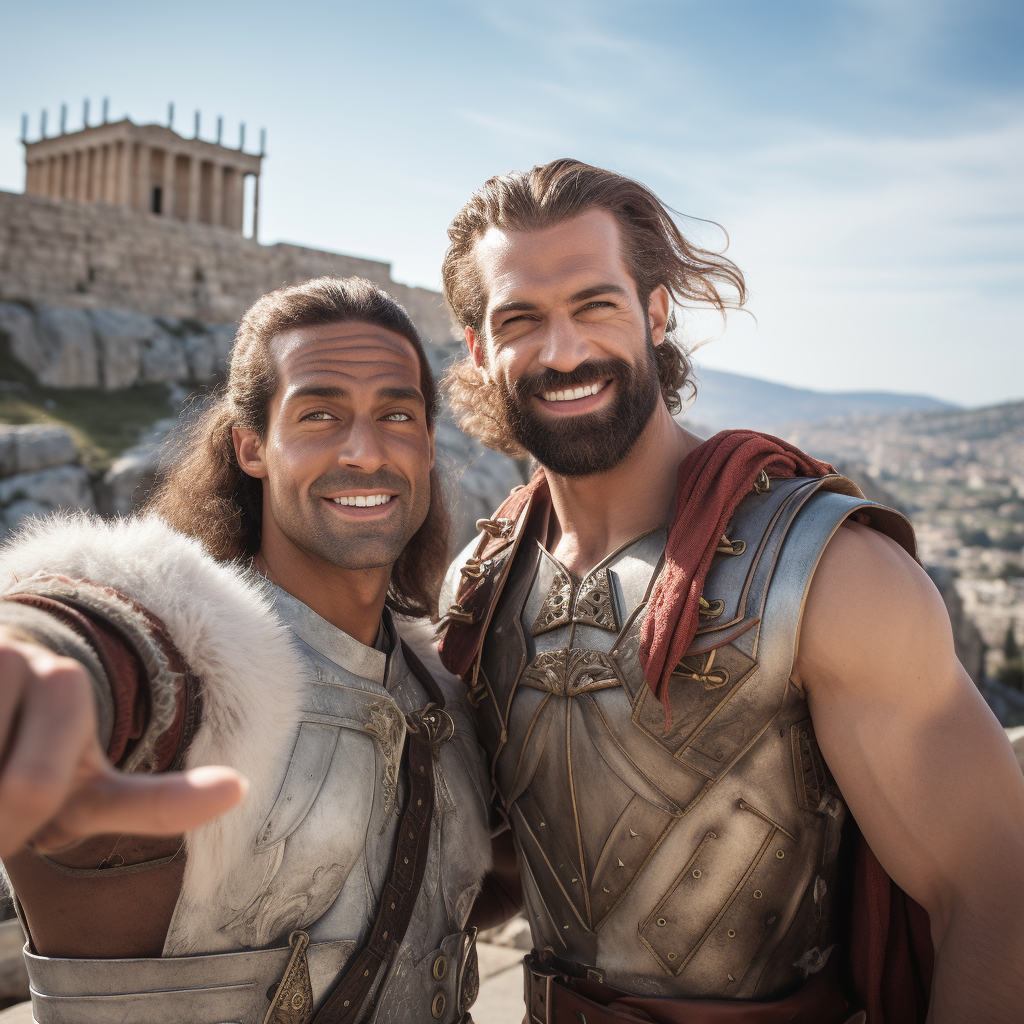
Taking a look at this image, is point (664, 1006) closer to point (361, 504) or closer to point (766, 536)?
point (766, 536)

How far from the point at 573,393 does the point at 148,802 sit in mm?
1950

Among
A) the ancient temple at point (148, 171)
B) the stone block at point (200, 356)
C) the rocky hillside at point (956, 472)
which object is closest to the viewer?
the stone block at point (200, 356)

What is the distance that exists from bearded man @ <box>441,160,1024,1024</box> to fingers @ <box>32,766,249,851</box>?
1.43 metres

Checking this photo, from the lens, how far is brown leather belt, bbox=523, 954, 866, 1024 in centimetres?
234

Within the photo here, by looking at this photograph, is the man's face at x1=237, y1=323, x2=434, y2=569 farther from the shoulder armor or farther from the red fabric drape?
the shoulder armor

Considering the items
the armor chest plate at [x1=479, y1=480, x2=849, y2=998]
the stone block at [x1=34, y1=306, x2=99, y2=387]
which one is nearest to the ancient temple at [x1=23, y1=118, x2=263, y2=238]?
the stone block at [x1=34, y1=306, x2=99, y2=387]

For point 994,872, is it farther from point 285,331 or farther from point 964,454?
point 964,454

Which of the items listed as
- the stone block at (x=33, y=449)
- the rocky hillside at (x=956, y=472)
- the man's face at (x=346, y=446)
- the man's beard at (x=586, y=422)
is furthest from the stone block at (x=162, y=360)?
the rocky hillside at (x=956, y=472)

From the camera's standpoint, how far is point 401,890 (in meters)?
2.31

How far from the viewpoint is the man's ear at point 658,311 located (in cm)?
310

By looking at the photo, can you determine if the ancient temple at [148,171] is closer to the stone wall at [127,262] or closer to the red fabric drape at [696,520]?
the stone wall at [127,262]

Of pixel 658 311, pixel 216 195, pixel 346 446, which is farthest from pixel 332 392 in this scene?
pixel 216 195

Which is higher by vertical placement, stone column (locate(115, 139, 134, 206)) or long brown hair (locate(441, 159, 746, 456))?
stone column (locate(115, 139, 134, 206))

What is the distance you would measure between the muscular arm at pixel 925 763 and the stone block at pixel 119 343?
63.4 ft
